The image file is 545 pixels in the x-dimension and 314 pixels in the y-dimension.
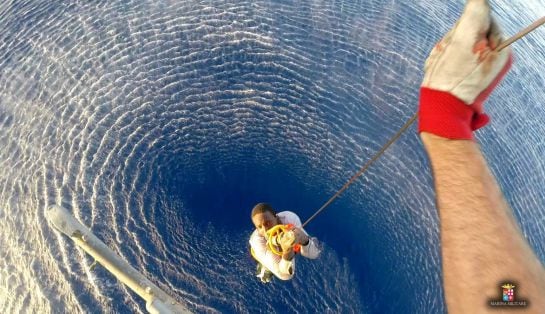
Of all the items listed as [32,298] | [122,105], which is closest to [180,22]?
[122,105]

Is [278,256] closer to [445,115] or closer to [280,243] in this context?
[280,243]

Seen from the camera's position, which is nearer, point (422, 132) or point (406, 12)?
point (422, 132)

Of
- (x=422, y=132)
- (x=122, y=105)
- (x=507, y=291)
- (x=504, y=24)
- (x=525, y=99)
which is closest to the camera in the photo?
(x=507, y=291)

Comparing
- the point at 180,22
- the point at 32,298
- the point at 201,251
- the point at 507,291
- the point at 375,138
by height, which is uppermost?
the point at 375,138

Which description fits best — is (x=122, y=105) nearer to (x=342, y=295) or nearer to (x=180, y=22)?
(x=180, y=22)

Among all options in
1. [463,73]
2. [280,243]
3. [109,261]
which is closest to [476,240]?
[463,73]

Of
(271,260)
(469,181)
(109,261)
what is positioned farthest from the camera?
(109,261)

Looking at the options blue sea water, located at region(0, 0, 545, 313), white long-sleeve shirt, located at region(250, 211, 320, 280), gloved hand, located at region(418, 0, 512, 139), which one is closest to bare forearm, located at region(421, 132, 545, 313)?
gloved hand, located at region(418, 0, 512, 139)
